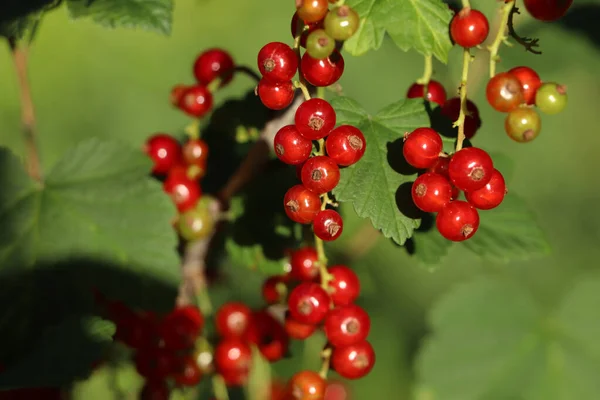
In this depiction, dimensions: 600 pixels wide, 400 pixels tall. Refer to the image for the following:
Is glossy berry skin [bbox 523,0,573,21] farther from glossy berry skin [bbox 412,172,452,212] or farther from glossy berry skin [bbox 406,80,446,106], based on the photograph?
glossy berry skin [bbox 412,172,452,212]

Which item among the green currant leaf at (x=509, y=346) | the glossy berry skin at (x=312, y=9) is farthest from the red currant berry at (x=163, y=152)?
the green currant leaf at (x=509, y=346)

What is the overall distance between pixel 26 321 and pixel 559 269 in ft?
12.3

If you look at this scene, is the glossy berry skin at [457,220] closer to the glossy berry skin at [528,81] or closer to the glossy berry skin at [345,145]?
the glossy berry skin at [345,145]

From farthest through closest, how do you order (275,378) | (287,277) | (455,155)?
(275,378)
(287,277)
(455,155)

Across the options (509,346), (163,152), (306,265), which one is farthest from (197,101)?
(509,346)

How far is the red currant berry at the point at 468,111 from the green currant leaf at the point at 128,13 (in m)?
0.63

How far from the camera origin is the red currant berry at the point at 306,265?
5.52 ft

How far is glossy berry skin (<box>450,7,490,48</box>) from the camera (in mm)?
1332

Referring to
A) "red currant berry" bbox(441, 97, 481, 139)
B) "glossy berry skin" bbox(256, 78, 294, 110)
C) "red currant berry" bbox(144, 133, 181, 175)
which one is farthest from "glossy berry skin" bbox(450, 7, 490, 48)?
"red currant berry" bbox(144, 133, 181, 175)

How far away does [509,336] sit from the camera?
2.52 metres

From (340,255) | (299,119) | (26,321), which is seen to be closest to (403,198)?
(299,119)

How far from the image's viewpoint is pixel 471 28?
4.40 feet

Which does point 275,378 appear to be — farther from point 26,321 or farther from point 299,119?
point 299,119

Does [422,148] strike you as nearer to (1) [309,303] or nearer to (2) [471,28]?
(2) [471,28]
